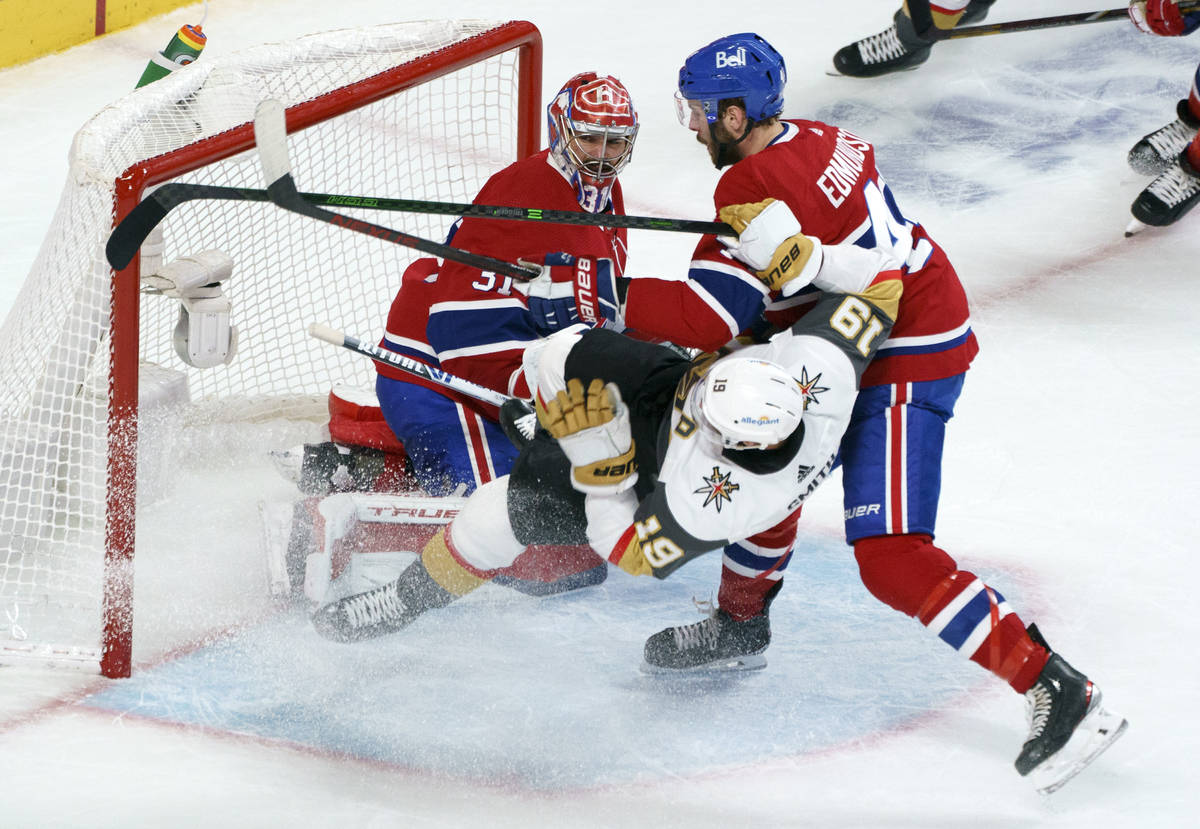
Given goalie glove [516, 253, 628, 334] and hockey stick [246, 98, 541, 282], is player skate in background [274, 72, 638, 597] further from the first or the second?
hockey stick [246, 98, 541, 282]

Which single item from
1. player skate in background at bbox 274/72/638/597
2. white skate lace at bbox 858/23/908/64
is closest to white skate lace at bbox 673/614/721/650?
player skate in background at bbox 274/72/638/597

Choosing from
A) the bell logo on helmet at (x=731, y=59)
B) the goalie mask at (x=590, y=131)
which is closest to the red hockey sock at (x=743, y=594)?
the goalie mask at (x=590, y=131)

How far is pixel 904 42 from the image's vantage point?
5.54m

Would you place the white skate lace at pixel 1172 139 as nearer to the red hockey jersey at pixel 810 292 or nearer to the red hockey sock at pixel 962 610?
the red hockey jersey at pixel 810 292

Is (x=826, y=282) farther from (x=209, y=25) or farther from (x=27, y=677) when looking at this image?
(x=209, y=25)

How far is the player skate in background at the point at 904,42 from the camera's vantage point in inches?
211

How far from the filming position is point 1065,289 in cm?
442

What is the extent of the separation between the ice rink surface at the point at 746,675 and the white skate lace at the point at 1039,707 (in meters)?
0.16

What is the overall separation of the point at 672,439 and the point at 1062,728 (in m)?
0.77

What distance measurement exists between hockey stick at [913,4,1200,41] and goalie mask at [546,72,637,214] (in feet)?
7.80

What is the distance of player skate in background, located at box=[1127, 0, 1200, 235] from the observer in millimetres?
→ 4598

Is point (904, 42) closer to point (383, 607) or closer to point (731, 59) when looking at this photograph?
point (731, 59)

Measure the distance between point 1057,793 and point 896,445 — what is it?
0.64 m

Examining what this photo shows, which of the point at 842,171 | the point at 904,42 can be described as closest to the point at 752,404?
the point at 842,171
